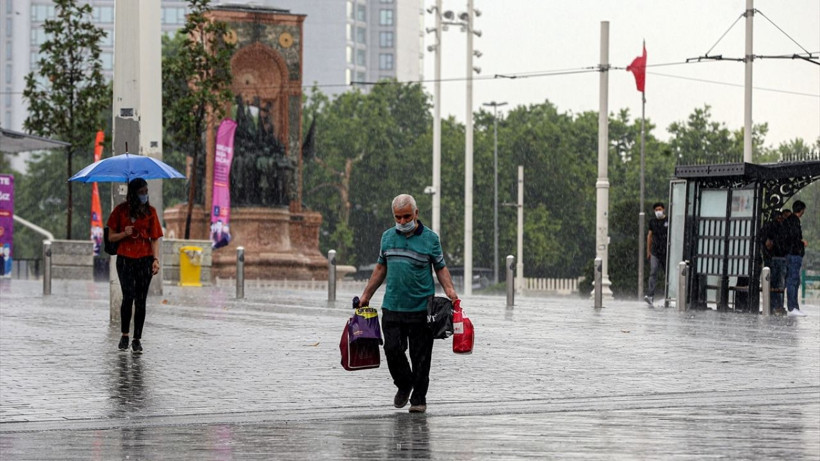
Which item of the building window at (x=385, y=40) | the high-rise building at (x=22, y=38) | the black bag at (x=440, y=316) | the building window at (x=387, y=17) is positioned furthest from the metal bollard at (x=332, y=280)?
the building window at (x=387, y=17)

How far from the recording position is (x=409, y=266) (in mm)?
10078

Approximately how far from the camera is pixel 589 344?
16984 mm

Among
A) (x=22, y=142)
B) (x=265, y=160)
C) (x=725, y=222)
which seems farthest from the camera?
(x=265, y=160)

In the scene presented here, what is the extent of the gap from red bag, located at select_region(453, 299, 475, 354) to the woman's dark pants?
5361mm

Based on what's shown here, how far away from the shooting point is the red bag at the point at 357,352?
10.1m

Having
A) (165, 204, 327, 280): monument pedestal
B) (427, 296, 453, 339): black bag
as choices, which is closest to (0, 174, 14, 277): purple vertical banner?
(165, 204, 327, 280): monument pedestal

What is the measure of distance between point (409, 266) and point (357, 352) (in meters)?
0.70

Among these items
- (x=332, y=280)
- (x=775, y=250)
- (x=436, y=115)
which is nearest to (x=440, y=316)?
(x=775, y=250)

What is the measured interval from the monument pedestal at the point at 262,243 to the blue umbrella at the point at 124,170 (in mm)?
32370

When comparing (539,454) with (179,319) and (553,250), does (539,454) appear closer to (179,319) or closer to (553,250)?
(179,319)

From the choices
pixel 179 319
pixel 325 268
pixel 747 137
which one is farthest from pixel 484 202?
pixel 179 319

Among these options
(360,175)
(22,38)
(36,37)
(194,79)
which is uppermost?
(36,37)

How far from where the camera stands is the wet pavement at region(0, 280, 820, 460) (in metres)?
8.52

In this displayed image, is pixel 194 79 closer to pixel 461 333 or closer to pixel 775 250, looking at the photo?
pixel 775 250
